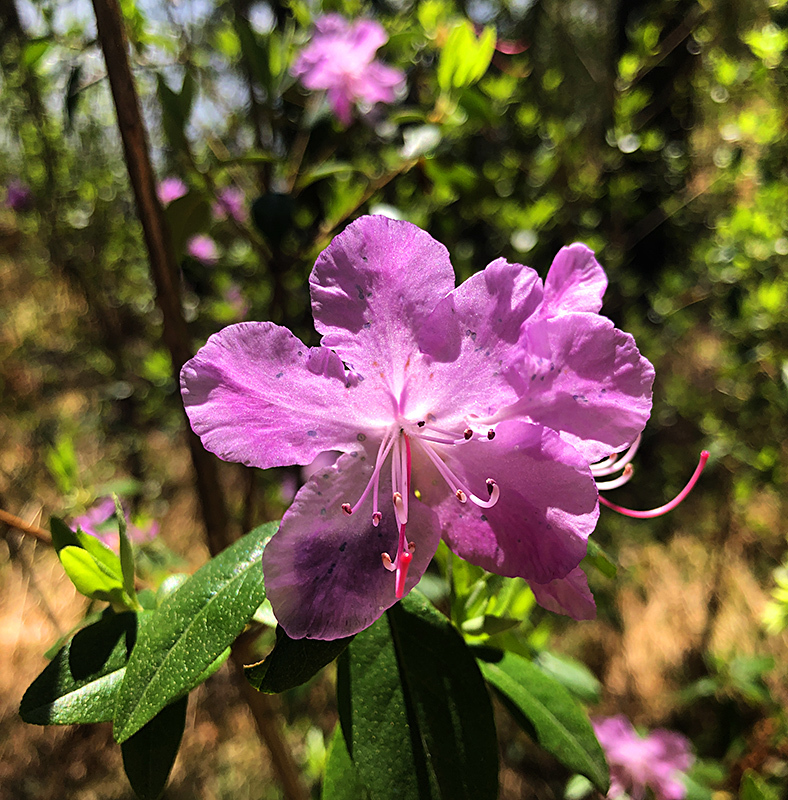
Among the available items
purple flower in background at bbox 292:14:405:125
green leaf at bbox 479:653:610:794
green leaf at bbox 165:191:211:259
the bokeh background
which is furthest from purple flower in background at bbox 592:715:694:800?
purple flower in background at bbox 292:14:405:125

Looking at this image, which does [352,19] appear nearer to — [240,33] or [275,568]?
[240,33]

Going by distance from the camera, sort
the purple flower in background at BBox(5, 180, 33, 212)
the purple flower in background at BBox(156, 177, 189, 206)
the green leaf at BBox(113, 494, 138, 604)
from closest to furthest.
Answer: the green leaf at BBox(113, 494, 138, 604)
the purple flower in background at BBox(156, 177, 189, 206)
the purple flower in background at BBox(5, 180, 33, 212)

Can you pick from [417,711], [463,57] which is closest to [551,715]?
[417,711]

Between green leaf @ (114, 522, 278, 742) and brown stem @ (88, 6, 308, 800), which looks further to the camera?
brown stem @ (88, 6, 308, 800)

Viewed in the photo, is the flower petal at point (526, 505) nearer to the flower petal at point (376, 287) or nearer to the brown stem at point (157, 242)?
the flower petal at point (376, 287)

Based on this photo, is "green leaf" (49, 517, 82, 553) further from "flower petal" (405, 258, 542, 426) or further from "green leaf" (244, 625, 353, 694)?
"flower petal" (405, 258, 542, 426)
